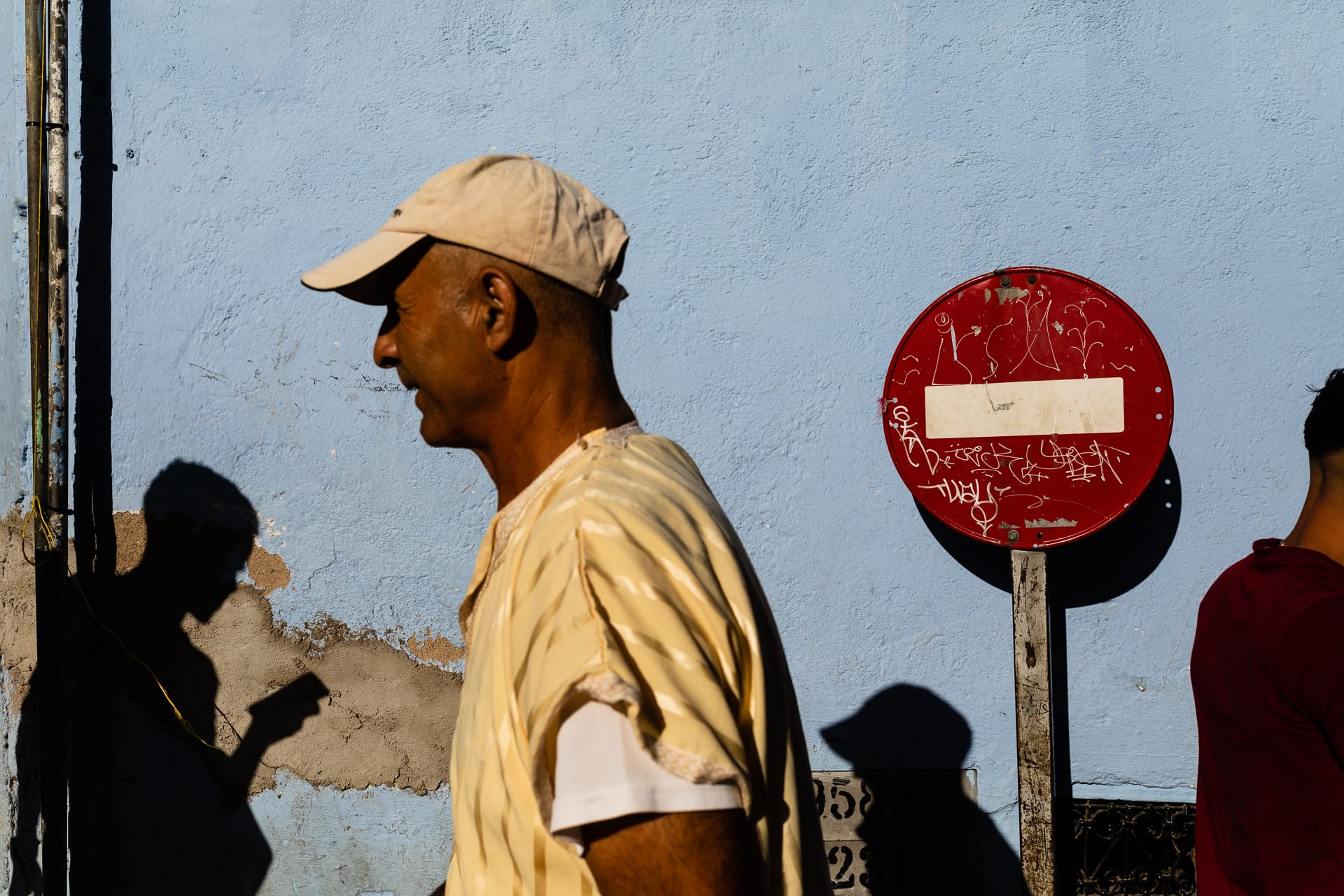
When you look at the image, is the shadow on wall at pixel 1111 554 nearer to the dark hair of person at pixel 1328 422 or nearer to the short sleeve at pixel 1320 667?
the dark hair of person at pixel 1328 422

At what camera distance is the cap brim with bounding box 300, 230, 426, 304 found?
1.28m

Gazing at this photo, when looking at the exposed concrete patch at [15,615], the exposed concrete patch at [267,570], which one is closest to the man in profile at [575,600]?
the exposed concrete patch at [267,570]

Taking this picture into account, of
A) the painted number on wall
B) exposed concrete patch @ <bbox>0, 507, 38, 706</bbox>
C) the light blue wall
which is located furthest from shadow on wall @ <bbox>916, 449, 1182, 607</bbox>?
exposed concrete patch @ <bbox>0, 507, 38, 706</bbox>

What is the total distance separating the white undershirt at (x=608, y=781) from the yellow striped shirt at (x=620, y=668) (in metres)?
0.01

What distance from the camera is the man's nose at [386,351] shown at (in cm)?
137

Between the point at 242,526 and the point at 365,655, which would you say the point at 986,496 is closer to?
the point at 365,655

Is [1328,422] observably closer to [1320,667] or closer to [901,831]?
[1320,667]

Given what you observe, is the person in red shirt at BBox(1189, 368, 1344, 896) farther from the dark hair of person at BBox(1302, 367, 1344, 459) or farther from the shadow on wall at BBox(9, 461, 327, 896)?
the shadow on wall at BBox(9, 461, 327, 896)

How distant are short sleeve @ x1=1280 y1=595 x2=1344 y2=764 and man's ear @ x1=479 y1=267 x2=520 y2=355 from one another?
4.54 ft

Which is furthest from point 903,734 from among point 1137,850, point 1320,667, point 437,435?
point 437,435

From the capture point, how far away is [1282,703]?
72.4 inches

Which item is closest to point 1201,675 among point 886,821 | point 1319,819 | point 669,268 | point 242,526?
point 1319,819

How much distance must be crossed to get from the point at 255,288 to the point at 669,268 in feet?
4.07

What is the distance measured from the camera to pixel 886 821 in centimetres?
312
